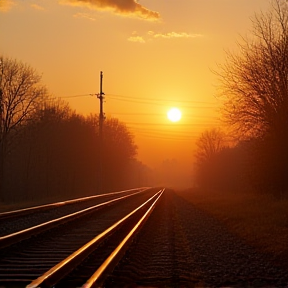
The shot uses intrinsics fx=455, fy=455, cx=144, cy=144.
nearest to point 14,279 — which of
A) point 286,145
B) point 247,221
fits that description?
point 247,221

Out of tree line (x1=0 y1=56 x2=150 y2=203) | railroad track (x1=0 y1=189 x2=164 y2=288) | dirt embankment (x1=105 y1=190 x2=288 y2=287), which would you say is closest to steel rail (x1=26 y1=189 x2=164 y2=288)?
railroad track (x1=0 y1=189 x2=164 y2=288)

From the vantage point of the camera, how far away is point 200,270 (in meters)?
9.02

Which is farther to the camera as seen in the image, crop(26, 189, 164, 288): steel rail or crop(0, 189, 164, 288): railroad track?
crop(0, 189, 164, 288): railroad track

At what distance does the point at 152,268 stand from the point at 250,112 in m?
27.9

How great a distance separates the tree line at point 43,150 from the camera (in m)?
53.9

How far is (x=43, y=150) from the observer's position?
6612cm

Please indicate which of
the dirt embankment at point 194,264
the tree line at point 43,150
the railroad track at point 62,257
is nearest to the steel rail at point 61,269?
the railroad track at point 62,257

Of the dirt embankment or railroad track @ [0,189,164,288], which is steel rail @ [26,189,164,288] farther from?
the dirt embankment

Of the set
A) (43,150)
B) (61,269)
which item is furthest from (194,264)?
(43,150)

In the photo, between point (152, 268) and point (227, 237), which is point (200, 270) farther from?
point (227, 237)

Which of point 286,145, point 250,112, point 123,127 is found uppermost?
point 123,127

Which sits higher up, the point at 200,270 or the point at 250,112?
the point at 250,112

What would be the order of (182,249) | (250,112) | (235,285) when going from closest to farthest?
1. (235,285)
2. (182,249)
3. (250,112)

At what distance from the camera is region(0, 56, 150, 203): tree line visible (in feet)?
177
